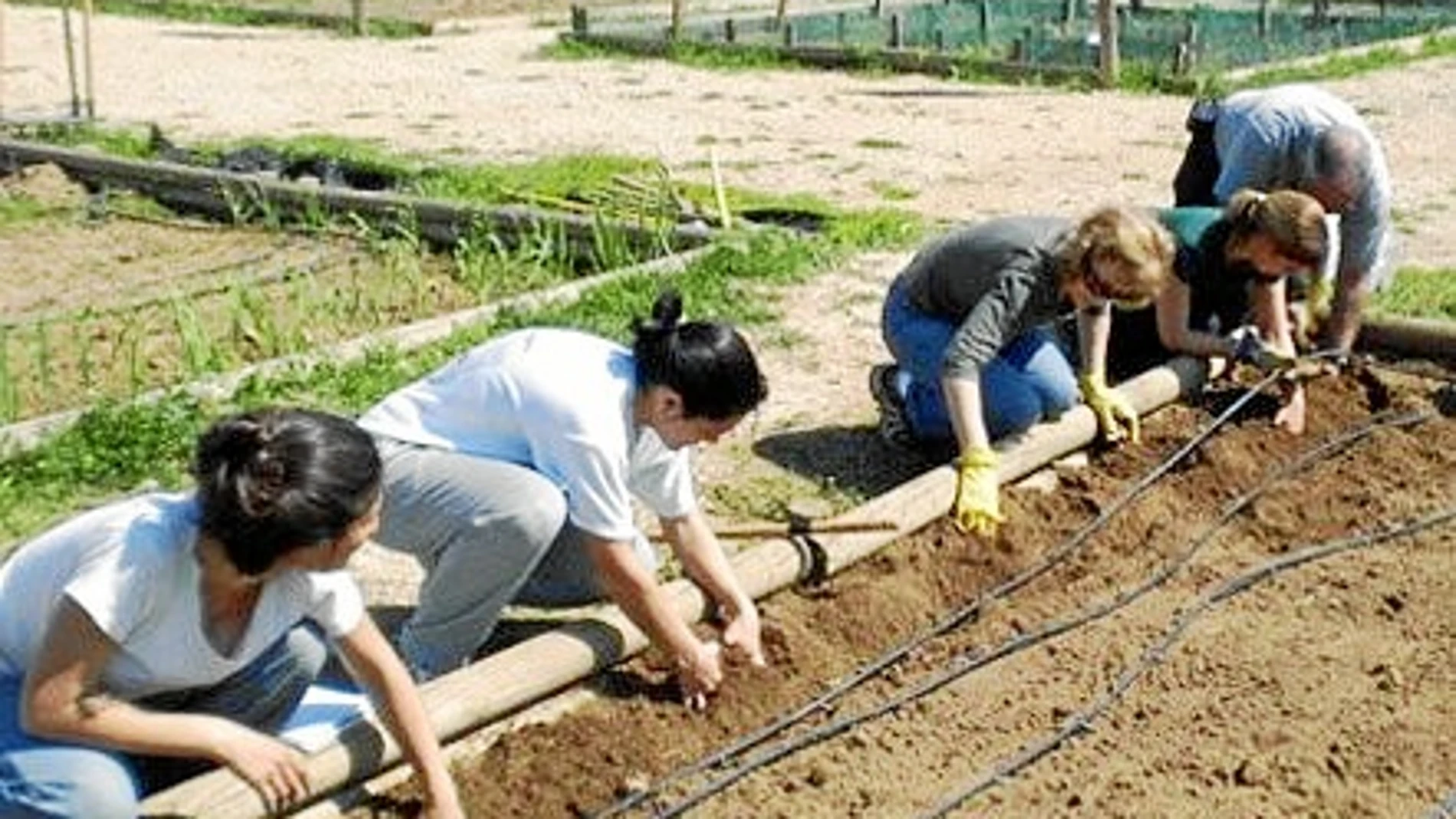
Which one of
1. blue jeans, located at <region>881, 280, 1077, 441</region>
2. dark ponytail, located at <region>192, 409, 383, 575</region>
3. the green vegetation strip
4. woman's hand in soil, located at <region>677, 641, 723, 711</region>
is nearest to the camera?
dark ponytail, located at <region>192, 409, 383, 575</region>

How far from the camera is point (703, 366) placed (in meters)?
3.46

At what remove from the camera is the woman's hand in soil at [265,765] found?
3.10m

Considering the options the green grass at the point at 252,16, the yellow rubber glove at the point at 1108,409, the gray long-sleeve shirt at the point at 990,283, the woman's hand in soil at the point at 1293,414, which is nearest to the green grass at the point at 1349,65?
the green grass at the point at 252,16

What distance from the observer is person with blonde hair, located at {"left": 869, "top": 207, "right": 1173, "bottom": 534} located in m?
4.57

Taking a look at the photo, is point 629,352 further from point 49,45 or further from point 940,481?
point 49,45

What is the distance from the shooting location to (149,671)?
3033 mm

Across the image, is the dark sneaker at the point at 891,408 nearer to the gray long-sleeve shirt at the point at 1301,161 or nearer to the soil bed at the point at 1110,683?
the soil bed at the point at 1110,683

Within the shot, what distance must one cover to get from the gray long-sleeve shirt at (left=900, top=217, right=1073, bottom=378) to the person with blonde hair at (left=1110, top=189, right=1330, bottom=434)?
510 millimetres

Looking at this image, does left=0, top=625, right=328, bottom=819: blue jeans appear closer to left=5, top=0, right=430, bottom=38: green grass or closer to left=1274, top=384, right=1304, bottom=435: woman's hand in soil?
left=1274, top=384, right=1304, bottom=435: woman's hand in soil

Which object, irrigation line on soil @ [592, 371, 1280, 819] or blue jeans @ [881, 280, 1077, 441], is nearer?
irrigation line on soil @ [592, 371, 1280, 819]

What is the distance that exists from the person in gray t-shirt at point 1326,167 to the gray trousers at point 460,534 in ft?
8.66

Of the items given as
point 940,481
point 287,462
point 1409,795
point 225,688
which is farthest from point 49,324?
point 1409,795

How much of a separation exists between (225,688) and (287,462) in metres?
0.62

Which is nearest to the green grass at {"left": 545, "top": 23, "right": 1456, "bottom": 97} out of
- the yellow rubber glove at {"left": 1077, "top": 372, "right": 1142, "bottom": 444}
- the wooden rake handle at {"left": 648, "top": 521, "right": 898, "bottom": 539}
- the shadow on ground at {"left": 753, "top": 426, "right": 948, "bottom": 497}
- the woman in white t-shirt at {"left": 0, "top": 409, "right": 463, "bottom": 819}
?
the yellow rubber glove at {"left": 1077, "top": 372, "right": 1142, "bottom": 444}
